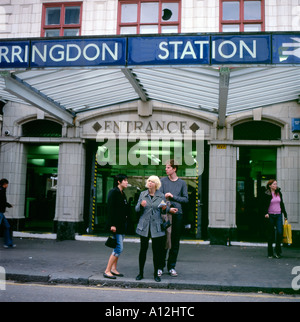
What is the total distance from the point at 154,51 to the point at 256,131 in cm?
568

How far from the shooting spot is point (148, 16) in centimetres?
1213

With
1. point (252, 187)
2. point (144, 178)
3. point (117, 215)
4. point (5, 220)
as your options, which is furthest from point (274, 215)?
point (5, 220)

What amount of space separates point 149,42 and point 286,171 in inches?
249

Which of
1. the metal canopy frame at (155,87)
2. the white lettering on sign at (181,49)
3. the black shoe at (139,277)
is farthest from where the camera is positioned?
the metal canopy frame at (155,87)

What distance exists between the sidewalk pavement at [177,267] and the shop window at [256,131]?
352 centimetres

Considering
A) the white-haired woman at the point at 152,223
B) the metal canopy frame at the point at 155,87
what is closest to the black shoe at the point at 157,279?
the white-haired woman at the point at 152,223

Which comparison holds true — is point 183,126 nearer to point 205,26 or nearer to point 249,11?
point 205,26

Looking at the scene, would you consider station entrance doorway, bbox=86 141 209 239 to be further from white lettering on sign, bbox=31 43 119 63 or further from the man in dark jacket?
white lettering on sign, bbox=31 43 119 63

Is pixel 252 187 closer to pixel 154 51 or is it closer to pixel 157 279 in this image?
pixel 154 51

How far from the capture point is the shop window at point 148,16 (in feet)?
39.2

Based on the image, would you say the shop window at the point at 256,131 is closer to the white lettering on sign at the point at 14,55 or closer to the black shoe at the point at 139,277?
the black shoe at the point at 139,277

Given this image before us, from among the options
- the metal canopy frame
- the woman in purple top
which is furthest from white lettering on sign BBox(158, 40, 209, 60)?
the woman in purple top

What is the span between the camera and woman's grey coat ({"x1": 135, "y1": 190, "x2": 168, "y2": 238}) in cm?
617

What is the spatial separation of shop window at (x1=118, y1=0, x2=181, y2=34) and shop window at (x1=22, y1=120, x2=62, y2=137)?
3974mm
